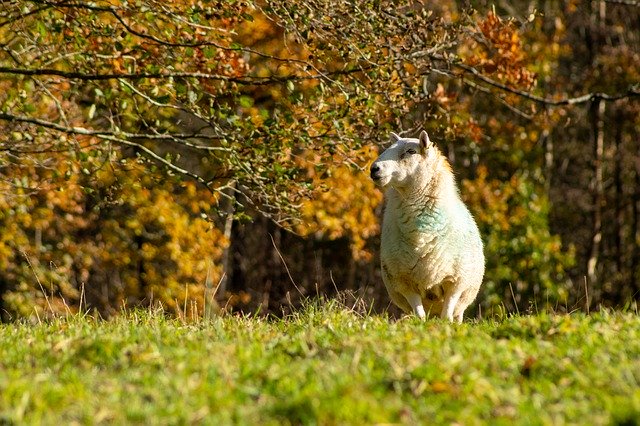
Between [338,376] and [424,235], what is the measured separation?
13.7 ft

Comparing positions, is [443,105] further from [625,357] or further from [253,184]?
[625,357]

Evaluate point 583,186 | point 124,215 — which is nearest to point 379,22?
point 124,215

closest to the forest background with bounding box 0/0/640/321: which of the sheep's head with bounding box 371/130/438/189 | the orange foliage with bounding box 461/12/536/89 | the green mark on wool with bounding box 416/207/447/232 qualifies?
the orange foliage with bounding box 461/12/536/89

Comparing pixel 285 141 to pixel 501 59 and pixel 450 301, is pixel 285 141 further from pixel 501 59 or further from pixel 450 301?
pixel 501 59

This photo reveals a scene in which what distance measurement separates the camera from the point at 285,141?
9.95m

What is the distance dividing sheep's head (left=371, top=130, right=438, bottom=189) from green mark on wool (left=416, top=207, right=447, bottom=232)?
0.36 meters

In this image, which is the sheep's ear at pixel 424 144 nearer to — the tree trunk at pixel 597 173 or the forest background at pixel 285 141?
the forest background at pixel 285 141

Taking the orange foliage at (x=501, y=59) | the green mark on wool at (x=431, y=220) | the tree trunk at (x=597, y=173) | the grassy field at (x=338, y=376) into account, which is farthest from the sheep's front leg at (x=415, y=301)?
the tree trunk at (x=597, y=173)

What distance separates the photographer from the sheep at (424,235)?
372 inches

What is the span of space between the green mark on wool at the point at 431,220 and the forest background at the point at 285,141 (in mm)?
1054

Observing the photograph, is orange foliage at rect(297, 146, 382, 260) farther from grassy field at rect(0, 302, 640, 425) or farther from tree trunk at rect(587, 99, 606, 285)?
grassy field at rect(0, 302, 640, 425)

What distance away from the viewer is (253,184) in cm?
1014

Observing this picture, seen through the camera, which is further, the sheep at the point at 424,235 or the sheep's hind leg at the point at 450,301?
the sheep's hind leg at the point at 450,301

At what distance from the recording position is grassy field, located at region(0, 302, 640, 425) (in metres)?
4.99
